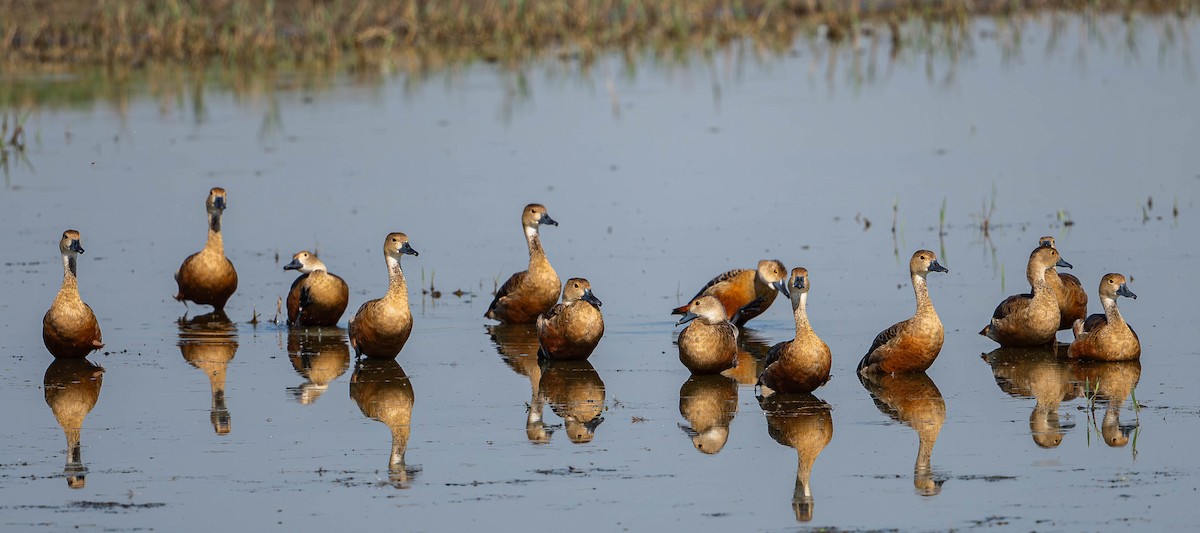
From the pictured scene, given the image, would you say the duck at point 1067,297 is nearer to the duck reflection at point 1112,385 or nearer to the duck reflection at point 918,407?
the duck reflection at point 1112,385

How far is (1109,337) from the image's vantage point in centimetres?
1068

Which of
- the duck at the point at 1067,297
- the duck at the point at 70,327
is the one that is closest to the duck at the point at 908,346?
the duck at the point at 1067,297

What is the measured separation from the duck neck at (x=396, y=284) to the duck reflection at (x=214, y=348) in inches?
45.6

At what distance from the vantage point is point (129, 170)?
19672 millimetres

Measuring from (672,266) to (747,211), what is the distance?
7.16 feet

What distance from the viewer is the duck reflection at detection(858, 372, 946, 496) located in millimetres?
8414

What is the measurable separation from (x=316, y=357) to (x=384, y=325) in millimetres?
738

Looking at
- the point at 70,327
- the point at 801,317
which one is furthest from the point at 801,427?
the point at 70,327

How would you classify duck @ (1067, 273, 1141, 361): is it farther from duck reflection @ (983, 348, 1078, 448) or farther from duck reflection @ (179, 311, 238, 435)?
duck reflection @ (179, 311, 238, 435)

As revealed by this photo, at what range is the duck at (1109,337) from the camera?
35.0ft

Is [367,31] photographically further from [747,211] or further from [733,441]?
[733,441]

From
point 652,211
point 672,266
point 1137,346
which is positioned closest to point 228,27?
point 652,211

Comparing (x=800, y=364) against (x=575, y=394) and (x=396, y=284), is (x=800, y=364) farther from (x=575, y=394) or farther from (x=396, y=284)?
(x=396, y=284)

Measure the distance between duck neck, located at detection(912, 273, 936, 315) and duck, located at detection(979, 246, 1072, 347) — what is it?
62cm
